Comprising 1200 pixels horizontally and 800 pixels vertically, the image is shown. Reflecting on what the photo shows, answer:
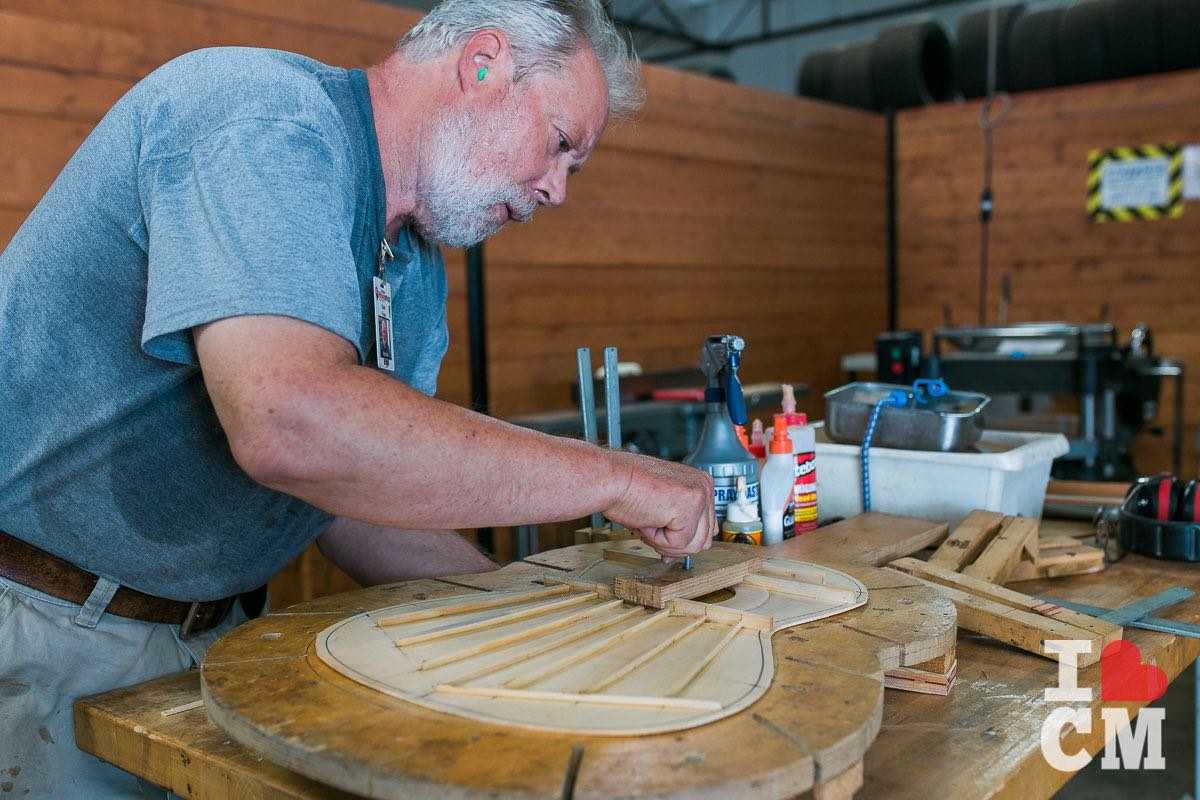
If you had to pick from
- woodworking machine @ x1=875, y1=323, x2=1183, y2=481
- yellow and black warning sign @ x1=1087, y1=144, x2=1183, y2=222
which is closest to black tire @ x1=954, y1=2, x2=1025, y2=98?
yellow and black warning sign @ x1=1087, y1=144, x2=1183, y2=222

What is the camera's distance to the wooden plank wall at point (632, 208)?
104 inches

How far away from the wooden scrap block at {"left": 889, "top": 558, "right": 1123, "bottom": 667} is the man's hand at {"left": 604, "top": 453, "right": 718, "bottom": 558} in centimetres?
33

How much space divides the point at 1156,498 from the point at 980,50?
167 inches

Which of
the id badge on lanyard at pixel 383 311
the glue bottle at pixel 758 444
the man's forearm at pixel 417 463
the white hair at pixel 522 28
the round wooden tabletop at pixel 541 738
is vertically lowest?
the round wooden tabletop at pixel 541 738

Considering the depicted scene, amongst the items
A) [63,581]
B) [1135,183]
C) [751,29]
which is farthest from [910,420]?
[751,29]

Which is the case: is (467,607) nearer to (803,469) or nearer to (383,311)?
(383,311)

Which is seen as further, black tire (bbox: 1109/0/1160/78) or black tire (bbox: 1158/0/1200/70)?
black tire (bbox: 1109/0/1160/78)

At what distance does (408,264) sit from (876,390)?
3.15 feet

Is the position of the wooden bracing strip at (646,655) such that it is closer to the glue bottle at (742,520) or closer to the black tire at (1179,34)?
the glue bottle at (742,520)

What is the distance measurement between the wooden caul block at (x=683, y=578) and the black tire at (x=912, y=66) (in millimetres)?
4786

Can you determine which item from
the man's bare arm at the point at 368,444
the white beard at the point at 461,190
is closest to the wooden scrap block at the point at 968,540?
the man's bare arm at the point at 368,444

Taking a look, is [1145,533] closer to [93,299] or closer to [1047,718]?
[1047,718]

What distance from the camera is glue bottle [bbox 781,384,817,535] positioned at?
1.68m

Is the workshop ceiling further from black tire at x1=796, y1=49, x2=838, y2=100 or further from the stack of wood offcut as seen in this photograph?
the stack of wood offcut
